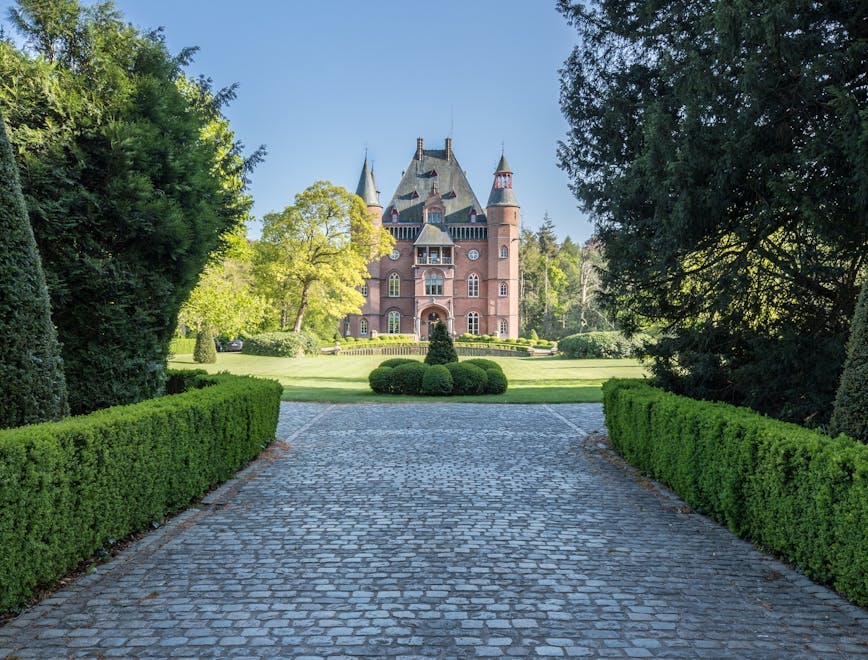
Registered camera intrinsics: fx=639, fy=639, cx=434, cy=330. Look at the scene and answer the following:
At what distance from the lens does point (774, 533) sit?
16.5 feet

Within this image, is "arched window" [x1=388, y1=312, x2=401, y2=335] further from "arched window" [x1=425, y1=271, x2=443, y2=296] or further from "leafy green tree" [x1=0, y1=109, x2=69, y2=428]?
"leafy green tree" [x1=0, y1=109, x2=69, y2=428]

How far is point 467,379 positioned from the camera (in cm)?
1856

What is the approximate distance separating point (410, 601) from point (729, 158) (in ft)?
18.9

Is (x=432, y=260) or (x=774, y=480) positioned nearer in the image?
(x=774, y=480)

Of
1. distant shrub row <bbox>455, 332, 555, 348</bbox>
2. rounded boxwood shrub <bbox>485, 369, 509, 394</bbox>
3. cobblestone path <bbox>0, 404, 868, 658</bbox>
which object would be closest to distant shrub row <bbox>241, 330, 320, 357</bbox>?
distant shrub row <bbox>455, 332, 555, 348</bbox>

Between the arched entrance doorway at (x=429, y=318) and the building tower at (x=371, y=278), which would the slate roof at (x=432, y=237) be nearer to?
the building tower at (x=371, y=278)

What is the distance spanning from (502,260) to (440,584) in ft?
166

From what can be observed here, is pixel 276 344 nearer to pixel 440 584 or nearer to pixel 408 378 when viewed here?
pixel 408 378

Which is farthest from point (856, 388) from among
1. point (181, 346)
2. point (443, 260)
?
point (443, 260)

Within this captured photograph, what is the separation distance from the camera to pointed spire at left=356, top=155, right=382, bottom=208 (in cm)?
5434

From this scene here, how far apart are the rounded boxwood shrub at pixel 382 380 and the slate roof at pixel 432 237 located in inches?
1429

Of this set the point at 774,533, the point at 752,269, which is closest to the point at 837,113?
the point at 752,269

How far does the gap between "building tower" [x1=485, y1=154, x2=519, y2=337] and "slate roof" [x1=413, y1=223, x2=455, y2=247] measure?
3784 millimetres

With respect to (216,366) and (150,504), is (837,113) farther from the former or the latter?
(216,366)
